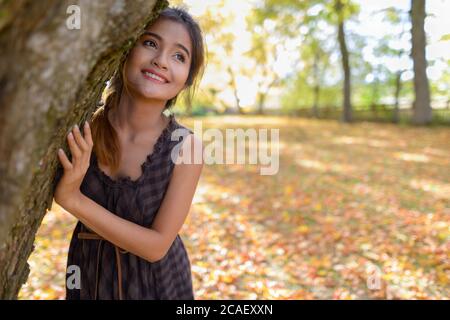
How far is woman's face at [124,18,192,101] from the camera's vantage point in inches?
69.8

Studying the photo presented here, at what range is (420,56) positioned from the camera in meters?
15.3

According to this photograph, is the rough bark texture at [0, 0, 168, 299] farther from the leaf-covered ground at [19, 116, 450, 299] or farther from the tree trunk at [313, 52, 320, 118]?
the tree trunk at [313, 52, 320, 118]

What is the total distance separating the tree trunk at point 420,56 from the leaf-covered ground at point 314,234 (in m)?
6.23

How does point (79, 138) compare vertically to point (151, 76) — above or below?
below

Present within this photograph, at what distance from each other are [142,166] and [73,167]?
0.46 meters

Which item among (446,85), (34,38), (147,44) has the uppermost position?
(446,85)

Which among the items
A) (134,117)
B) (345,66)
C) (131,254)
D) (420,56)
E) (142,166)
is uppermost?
(345,66)

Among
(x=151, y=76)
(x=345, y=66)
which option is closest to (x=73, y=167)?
(x=151, y=76)

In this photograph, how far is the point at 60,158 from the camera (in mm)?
1367

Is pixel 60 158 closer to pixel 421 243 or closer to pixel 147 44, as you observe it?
pixel 147 44

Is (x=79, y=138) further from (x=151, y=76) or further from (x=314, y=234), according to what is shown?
(x=314, y=234)

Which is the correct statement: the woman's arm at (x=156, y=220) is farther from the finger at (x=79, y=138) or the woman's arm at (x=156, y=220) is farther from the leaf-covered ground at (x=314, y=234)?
the leaf-covered ground at (x=314, y=234)

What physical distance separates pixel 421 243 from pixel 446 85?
26155mm
